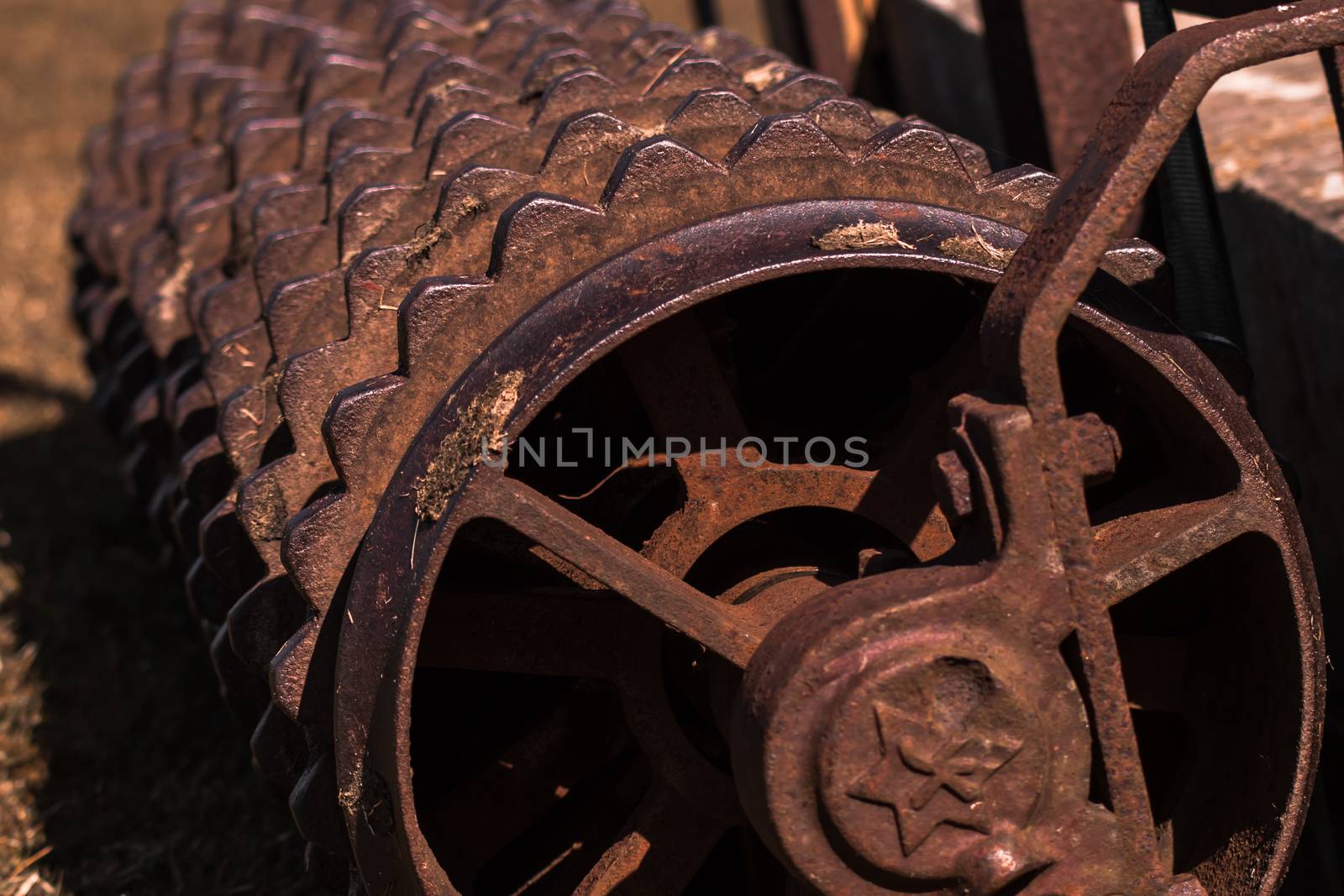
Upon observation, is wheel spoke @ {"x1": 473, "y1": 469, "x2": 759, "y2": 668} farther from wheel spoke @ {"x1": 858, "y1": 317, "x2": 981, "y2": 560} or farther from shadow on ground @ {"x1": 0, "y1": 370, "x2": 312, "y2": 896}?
shadow on ground @ {"x1": 0, "y1": 370, "x2": 312, "y2": 896}

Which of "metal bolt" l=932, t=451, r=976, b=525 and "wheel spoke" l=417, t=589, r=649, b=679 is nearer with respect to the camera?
"metal bolt" l=932, t=451, r=976, b=525

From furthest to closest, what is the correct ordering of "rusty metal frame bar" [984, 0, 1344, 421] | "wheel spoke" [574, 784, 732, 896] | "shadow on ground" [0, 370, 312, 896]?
"shadow on ground" [0, 370, 312, 896]
"wheel spoke" [574, 784, 732, 896]
"rusty metal frame bar" [984, 0, 1344, 421]

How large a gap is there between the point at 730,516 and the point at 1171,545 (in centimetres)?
46

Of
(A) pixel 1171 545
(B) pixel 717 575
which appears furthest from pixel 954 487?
(B) pixel 717 575

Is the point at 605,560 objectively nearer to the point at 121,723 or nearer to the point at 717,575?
the point at 717,575

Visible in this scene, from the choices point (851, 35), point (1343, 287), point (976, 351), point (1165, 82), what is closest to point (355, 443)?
point (976, 351)

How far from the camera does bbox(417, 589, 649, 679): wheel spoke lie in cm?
162

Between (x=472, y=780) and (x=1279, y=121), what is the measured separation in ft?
6.43

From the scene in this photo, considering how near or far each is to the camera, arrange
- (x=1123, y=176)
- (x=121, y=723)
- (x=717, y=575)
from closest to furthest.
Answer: (x=1123, y=176)
(x=717, y=575)
(x=121, y=723)

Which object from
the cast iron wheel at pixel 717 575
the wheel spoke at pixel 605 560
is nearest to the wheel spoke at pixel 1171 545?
the cast iron wheel at pixel 717 575

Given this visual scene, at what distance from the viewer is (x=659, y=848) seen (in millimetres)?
1630

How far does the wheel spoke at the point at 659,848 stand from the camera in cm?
161

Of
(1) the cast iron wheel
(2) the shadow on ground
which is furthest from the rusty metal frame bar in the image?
(2) the shadow on ground

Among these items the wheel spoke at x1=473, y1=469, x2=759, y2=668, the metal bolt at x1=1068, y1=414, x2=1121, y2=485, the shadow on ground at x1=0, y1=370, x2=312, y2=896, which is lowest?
the shadow on ground at x1=0, y1=370, x2=312, y2=896
